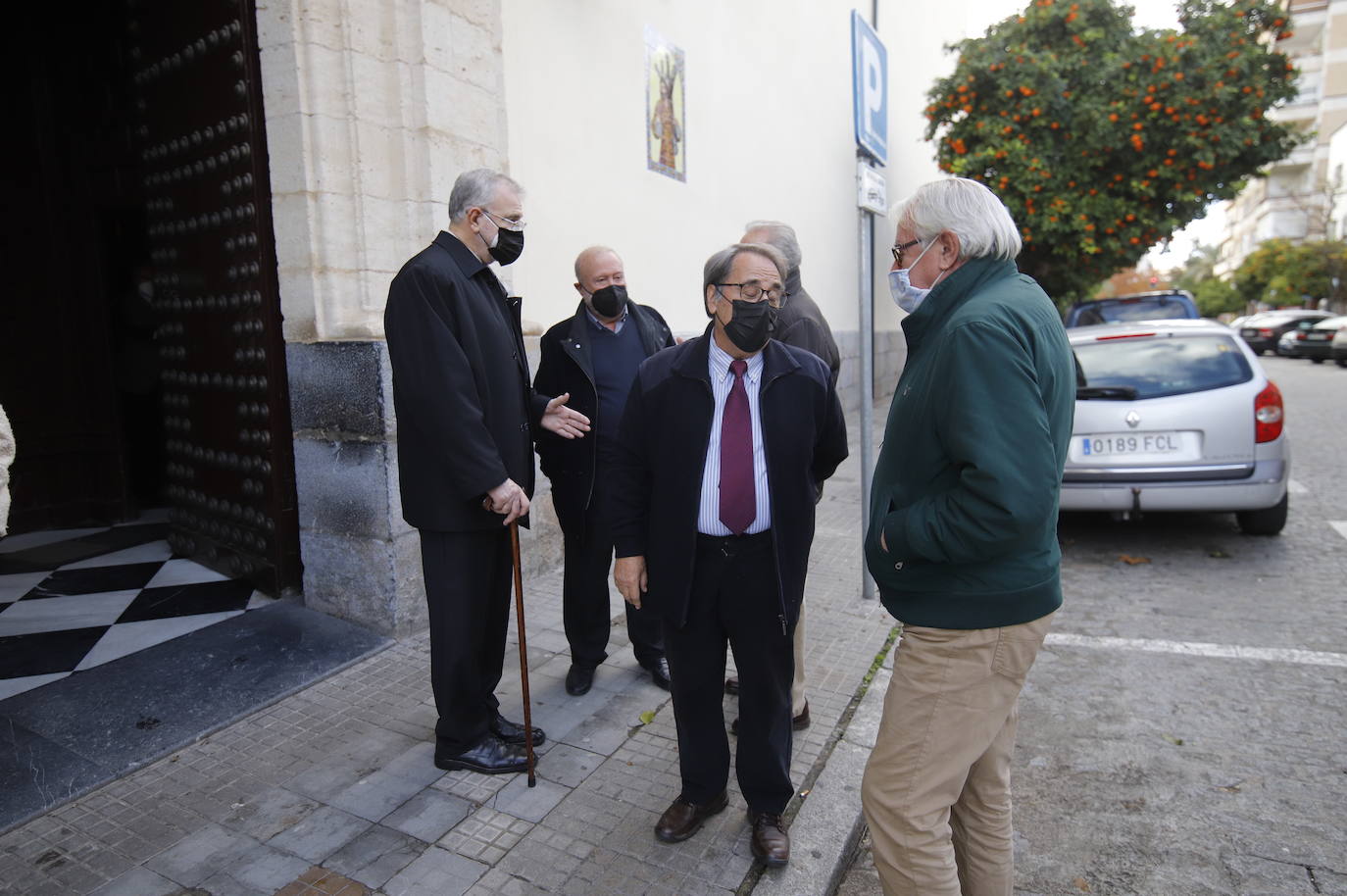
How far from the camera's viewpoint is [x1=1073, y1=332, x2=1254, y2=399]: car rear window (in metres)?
5.46

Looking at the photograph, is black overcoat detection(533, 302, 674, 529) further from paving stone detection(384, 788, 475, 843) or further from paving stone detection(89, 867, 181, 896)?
paving stone detection(89, 867, 181, 896)

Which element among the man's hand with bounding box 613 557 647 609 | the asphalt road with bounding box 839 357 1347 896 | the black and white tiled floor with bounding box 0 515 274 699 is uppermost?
the man's hand with bounding box 613 557 647 609

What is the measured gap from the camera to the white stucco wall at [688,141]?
535cm

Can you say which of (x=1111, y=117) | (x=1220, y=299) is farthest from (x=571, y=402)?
(x=1220, y=299)

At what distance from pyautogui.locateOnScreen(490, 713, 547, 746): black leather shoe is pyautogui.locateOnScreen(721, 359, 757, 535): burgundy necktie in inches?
50.1

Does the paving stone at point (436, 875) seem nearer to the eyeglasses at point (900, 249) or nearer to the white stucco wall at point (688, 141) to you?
the eyeglasses at point (900, 249)

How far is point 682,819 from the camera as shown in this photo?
2539 mm

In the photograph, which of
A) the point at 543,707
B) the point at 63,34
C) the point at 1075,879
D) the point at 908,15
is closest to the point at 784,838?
the point at 1075,879

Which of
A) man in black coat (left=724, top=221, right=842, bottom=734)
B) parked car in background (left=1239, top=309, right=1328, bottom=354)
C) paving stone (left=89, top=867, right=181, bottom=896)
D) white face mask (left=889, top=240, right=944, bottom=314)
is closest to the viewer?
white face mask (left=889, top=240, right=944, bottom=314)

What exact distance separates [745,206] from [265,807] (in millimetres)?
7308

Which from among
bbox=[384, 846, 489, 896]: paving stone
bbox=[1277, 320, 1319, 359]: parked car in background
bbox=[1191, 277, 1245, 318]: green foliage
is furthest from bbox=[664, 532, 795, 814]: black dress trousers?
bbox=[1191, 277, 1245, 318]: green foliage

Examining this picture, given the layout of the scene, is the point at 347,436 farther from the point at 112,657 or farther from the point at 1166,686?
the point at 1166,686

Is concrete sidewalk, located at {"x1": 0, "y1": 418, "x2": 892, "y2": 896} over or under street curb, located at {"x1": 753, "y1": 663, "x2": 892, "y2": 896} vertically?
over

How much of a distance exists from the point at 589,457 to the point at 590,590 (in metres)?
0.56
